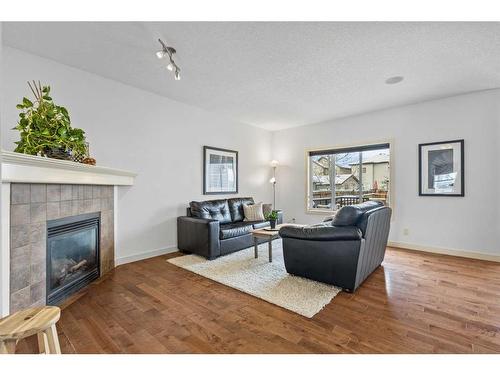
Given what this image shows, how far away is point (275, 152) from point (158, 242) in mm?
3539

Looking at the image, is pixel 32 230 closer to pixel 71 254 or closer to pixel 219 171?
pixel 71 254

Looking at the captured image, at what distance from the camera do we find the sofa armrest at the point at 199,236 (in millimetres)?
3357

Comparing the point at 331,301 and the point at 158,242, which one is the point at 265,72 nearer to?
the point at 331,301

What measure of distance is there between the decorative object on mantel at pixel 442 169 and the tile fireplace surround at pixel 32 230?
4962 mm

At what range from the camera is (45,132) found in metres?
1.97

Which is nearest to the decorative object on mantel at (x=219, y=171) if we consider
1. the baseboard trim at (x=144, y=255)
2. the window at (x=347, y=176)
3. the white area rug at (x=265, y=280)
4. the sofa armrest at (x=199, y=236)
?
the sofa armrest at (x=199, y=236)

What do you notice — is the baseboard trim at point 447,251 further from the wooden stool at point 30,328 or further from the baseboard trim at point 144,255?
the wooden stool at point 30,328

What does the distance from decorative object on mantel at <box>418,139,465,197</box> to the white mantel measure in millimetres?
4677

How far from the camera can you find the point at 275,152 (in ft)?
19.5

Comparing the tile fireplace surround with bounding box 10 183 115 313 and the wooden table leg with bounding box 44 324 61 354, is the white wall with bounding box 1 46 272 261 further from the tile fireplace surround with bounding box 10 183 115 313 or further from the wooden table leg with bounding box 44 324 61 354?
the wooden table leg with bounding box 44 324 61 354

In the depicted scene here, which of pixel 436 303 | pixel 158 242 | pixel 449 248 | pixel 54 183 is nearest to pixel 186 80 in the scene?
pixel 54 183

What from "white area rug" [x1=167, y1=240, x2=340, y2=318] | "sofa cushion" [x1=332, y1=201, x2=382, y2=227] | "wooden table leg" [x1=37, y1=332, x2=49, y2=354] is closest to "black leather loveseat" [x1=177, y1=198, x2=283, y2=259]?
"white area rug" [x1=167, y1=240, x2=340, y2=318]

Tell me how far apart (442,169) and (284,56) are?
3.20 metres

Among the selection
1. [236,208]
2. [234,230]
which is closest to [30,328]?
[234,230]
